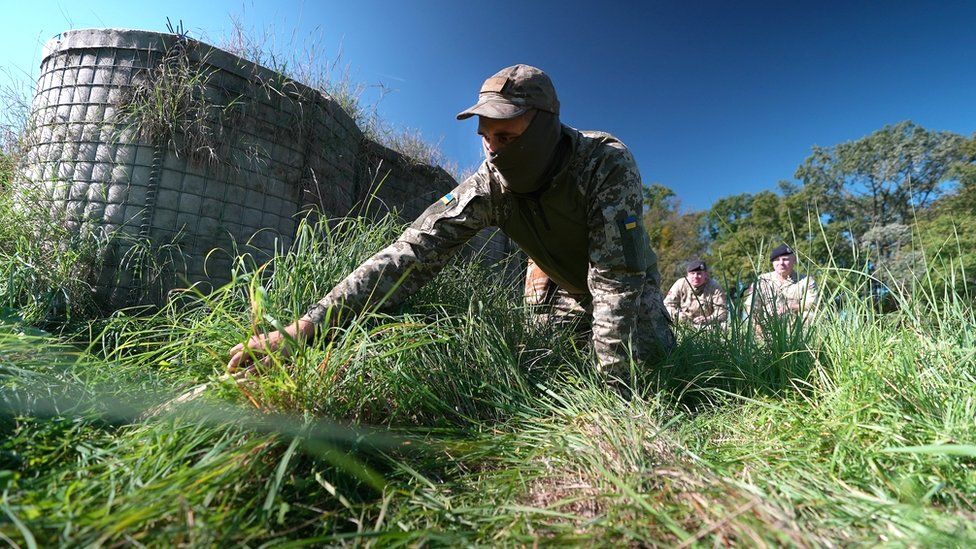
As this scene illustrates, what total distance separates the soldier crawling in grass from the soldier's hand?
0.19m

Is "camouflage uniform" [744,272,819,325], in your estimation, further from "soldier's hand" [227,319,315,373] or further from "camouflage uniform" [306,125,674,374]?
"soldier's hand" [227,319,315,373]

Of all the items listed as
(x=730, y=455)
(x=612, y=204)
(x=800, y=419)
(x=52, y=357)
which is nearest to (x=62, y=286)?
(x=52, y=357)

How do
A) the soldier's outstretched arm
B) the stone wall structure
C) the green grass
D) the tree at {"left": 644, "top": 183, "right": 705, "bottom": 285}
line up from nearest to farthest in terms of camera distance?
the green grass < the soldier's outstretched arm < the stone wall structure < the tree at {"left": 644, "top": 183, "right": 705, "bottom": 285}

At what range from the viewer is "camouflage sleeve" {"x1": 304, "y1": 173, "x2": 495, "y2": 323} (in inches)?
72.3

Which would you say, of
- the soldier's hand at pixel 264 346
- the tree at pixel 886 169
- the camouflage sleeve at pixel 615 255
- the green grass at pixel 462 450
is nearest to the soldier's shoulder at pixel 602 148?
the camouflage sleeve at pixel 615 255

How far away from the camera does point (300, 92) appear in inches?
156

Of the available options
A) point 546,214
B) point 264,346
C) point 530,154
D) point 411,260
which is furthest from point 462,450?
point 546,214

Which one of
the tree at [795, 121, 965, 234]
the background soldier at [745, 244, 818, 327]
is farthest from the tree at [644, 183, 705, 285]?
the background soldier at [745, 244, 818, 327]

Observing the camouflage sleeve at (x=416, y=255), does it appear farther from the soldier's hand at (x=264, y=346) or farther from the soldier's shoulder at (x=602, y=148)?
the soldier's shoulder at (x=602, y=148)

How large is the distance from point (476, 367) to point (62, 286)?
273 cm

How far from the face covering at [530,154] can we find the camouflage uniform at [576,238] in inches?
4.9

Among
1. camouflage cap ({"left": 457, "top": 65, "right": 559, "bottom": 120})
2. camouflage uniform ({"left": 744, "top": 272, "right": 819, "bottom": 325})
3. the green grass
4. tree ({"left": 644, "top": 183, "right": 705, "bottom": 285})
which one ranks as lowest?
the green grass

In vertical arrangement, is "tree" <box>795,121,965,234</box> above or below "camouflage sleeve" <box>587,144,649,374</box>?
above

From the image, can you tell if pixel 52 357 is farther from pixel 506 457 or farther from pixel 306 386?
pixel 506 457
